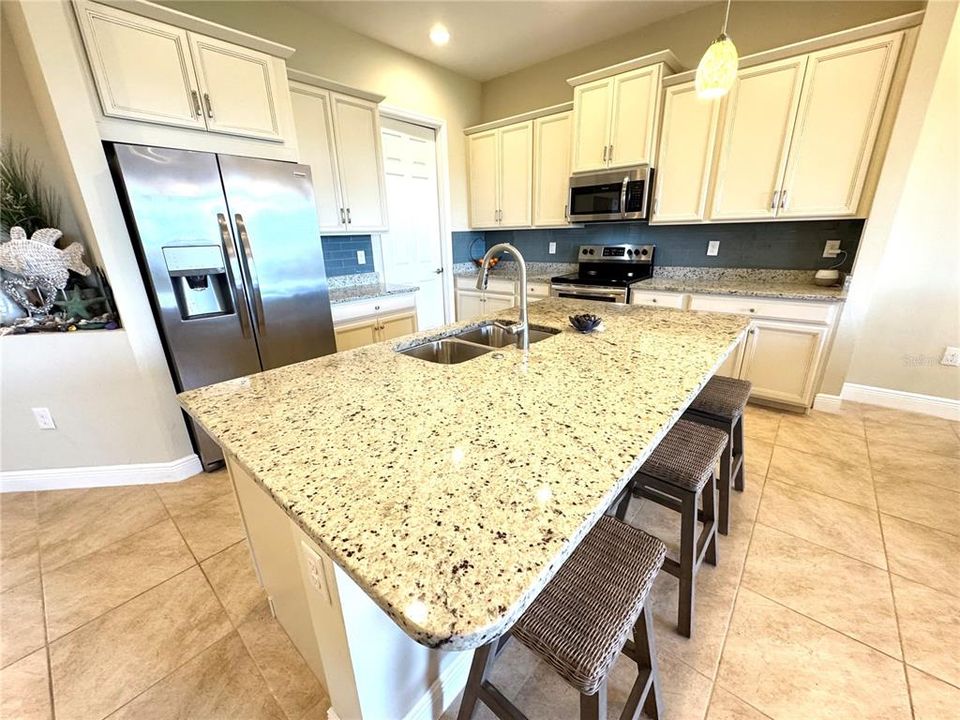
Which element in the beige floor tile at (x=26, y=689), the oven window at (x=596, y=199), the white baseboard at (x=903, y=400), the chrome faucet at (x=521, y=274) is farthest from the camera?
the oven window at (x=596, y=199)

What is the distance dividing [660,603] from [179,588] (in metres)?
1.92

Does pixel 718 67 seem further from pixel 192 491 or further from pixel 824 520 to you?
pixel 192 491

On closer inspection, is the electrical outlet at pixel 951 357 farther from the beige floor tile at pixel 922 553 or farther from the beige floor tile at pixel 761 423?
the beige floor tile at pixel 922 553

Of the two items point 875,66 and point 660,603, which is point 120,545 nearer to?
point 660,603

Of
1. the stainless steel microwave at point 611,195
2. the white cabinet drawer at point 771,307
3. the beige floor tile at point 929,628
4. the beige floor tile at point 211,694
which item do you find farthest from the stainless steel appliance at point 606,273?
the beige floor tile at point 211,694

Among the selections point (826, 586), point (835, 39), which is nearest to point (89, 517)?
point (826, 586)

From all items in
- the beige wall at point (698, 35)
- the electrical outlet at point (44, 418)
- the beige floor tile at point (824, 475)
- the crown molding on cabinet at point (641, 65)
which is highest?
the beige wall at point (698, 35)

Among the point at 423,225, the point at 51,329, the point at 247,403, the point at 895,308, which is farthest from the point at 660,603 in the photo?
the point at 423,225

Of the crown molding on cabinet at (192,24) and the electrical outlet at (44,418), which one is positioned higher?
the crown molding on cabinet at (192,24)

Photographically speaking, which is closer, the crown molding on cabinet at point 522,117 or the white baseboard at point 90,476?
the white baseboard at point 90,476

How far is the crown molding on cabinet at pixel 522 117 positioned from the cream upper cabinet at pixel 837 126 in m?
1.72

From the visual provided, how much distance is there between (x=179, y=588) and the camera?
1.56 m

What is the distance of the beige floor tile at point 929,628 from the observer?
122 cm

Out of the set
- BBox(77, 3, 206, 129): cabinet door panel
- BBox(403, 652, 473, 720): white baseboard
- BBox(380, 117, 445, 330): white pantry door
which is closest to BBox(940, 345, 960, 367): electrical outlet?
BBox(403, 652, 473, 720): white baseboard
